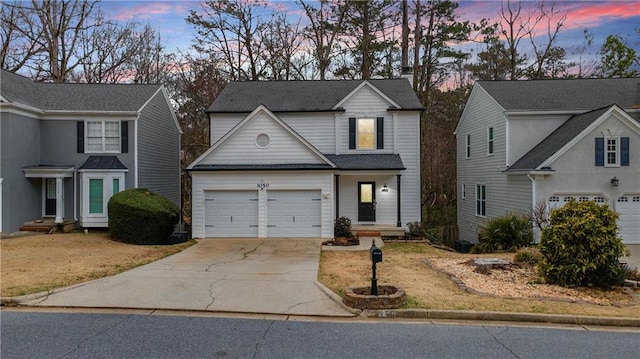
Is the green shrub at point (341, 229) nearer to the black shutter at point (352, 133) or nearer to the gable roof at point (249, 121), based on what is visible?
the gable roof at point (249, 121)

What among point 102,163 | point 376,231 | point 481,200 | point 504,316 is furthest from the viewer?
point 481,200

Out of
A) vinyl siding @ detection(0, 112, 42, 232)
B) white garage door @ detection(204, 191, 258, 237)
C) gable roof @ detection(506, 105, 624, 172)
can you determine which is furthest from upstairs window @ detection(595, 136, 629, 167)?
vinyl siding @ detection(0, 112, 42, 232)

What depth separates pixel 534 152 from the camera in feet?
59.5

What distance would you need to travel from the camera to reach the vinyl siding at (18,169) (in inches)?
655

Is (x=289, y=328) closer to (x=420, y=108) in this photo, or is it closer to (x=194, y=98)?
(x=420, y=108)

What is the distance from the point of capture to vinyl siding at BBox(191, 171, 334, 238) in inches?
663

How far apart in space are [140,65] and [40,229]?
60.2ft

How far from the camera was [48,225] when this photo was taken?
17.4 meters

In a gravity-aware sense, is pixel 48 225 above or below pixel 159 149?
below

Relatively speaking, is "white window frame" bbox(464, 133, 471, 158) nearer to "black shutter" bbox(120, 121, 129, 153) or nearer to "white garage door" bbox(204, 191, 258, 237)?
"white garage door" bbox(204, 191, 258, 237)

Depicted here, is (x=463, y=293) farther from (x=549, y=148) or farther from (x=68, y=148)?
(x=68, y=148)

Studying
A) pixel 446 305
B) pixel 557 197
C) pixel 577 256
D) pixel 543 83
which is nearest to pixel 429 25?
pixel 543 83

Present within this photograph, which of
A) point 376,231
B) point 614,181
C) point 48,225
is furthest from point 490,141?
point 48,225

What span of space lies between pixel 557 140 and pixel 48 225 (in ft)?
73.2
